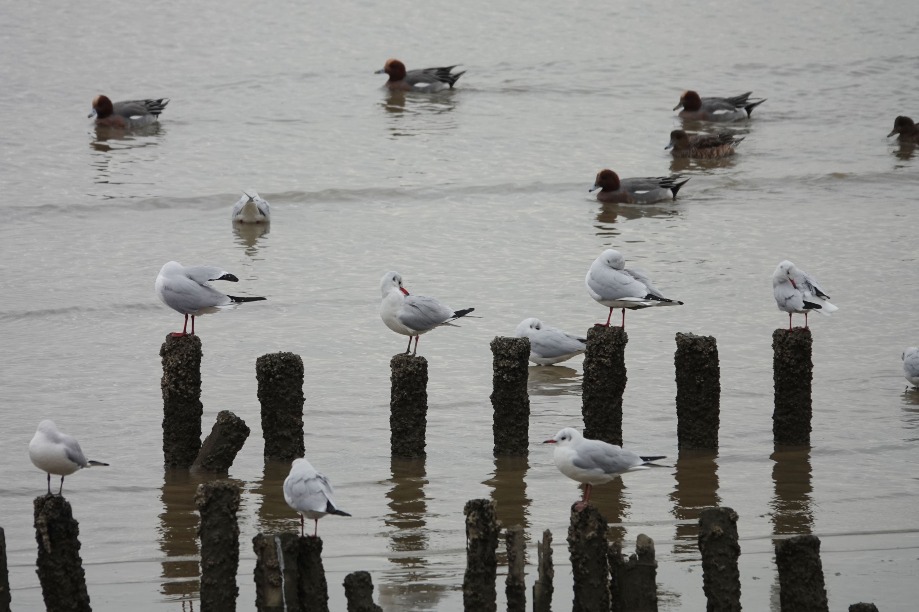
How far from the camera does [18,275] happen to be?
1645 cm

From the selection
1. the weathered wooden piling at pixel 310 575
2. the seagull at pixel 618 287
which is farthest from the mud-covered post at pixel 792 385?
the weathered wooden piling at pixel 310 575

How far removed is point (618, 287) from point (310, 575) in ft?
14.0

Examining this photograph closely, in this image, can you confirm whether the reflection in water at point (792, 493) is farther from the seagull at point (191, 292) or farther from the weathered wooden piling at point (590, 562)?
the seagull at point (191, 292)

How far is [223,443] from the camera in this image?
31.1 ft

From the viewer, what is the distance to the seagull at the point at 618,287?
10.4 meters

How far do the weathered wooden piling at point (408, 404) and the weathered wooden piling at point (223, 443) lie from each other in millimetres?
1048

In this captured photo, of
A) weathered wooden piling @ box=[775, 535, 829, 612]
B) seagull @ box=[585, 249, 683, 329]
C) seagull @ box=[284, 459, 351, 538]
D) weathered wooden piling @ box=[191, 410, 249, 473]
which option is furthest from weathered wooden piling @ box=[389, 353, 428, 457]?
weathered wooden piling @ box=[775, 535, 829, 612]

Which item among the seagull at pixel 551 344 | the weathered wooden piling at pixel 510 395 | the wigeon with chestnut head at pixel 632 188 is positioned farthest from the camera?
the wigeon with chestnut head at pixel 632 188

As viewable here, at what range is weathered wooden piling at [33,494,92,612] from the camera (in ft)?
23.3

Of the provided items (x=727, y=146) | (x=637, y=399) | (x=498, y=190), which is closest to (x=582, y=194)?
(x=498, y=190)

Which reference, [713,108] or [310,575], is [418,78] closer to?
[713,108]

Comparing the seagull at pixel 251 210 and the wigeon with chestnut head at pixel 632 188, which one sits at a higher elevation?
the wigeon with chestnut head at pixel 632 188

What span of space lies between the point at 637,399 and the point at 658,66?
1948cm

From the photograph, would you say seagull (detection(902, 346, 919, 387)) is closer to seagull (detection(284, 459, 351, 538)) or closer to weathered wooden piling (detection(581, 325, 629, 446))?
weathered wooden piling (detection(581, 325, 629, 446))
